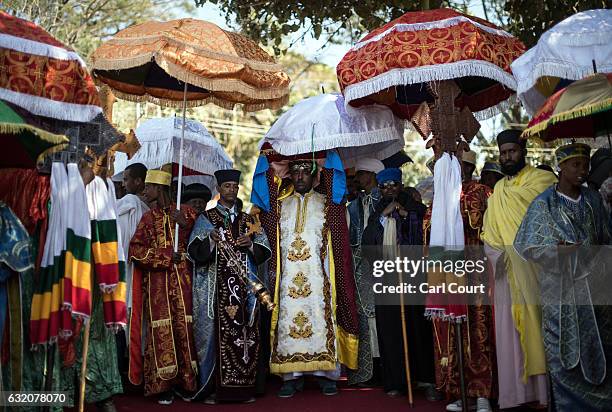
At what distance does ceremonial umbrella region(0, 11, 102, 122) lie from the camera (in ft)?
20.4

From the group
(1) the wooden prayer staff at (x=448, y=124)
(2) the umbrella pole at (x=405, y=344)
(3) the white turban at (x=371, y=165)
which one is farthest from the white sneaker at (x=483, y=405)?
(3) the white turban at (x=371, y=165)

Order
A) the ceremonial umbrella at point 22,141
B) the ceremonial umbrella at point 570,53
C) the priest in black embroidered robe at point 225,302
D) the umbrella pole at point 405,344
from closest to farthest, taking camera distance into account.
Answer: the ceremonial umbrella at point 22,141
the ceremonial umbrella at point 570,53
the umbrella pole at point 405,344
the priest in black embroidered robe at point 225,302

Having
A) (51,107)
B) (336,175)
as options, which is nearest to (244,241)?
(336,175)

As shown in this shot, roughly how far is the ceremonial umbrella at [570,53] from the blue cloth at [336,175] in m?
1.91

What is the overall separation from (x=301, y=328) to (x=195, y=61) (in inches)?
101

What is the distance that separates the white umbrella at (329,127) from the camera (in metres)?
8.34

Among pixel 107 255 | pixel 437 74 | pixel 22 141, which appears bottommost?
pixel 107 255

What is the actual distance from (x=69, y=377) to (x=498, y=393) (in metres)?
3.38

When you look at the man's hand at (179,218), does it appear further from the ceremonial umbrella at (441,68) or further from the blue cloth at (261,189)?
the ceremonial umbrella at (441,68)

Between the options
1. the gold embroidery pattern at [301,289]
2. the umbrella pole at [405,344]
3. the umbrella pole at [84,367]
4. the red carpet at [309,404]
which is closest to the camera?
the umbrella pole at [84,367]

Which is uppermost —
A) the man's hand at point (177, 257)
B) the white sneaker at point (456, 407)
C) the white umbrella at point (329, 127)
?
the white umbrella at point (329, 127)

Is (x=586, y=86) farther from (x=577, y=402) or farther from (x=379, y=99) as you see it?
(x=379, y=99)

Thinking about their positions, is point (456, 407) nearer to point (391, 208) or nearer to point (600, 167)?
point (391, 208)

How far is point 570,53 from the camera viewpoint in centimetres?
704
